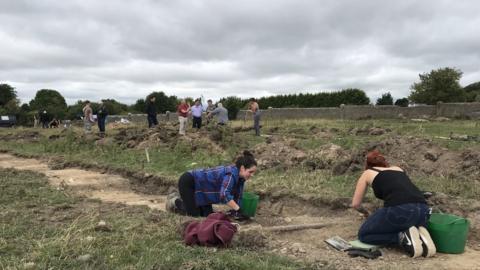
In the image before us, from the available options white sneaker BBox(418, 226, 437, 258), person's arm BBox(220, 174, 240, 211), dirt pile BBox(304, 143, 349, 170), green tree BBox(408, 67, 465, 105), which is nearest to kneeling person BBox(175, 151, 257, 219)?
person's arm BBox(220, 174, 240, 211)

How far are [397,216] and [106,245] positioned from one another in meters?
2.92

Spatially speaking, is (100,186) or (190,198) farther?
(100,186)

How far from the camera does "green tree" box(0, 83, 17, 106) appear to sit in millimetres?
60188

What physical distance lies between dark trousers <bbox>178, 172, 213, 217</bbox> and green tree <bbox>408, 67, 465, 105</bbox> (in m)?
34.8

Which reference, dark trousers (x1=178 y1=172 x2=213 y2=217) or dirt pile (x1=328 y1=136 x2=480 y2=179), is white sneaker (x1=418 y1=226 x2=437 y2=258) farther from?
dirt pile (x1=328 y1=136 x2=480 y2=179)

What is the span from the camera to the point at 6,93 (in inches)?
2402

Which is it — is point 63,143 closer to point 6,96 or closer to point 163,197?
point 163,197

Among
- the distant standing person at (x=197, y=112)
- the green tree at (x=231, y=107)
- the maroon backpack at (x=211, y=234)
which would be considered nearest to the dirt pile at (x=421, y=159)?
the maroon backpack at (x=211, y=234)

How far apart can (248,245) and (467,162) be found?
5981mm

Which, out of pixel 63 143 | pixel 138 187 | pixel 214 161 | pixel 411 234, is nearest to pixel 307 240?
pixel 411 234

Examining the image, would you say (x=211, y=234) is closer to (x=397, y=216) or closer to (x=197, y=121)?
(x=397, y=216)

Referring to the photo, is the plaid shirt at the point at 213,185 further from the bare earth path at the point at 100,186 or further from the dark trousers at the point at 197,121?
the dark trousers at the point at 197,121

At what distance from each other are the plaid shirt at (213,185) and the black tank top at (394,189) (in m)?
1.77

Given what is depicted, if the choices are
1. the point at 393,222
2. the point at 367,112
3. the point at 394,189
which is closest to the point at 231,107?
the point at 367,112
